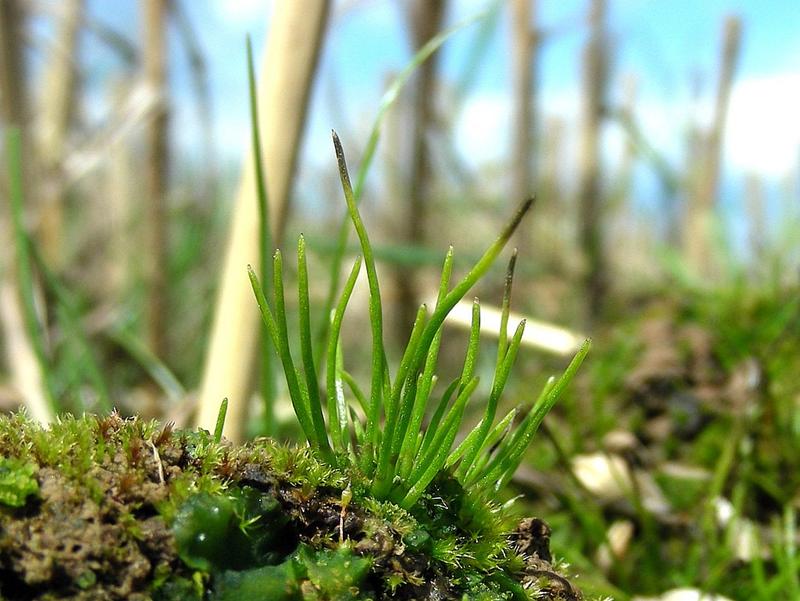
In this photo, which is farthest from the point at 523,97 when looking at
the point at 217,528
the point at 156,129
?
the point at 217,528

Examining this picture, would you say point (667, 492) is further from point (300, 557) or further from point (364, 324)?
point (364, 324)

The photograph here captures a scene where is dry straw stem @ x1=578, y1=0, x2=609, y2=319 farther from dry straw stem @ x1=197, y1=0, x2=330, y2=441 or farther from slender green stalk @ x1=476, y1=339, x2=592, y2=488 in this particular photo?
slender green stalk @ x1=476, y1=339, x2=592, y2=488

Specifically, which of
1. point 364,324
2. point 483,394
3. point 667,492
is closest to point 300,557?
point 667,492

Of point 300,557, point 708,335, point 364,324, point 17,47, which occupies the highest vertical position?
point 17,47

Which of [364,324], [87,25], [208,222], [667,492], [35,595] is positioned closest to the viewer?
[35,595]

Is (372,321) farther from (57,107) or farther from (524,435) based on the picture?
(57,107)

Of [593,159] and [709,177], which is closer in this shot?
[593,159]

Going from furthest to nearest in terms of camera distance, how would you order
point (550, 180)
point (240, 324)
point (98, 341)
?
1. point (550, 180)
2. point (98, 341)
3. point (240, 324)
